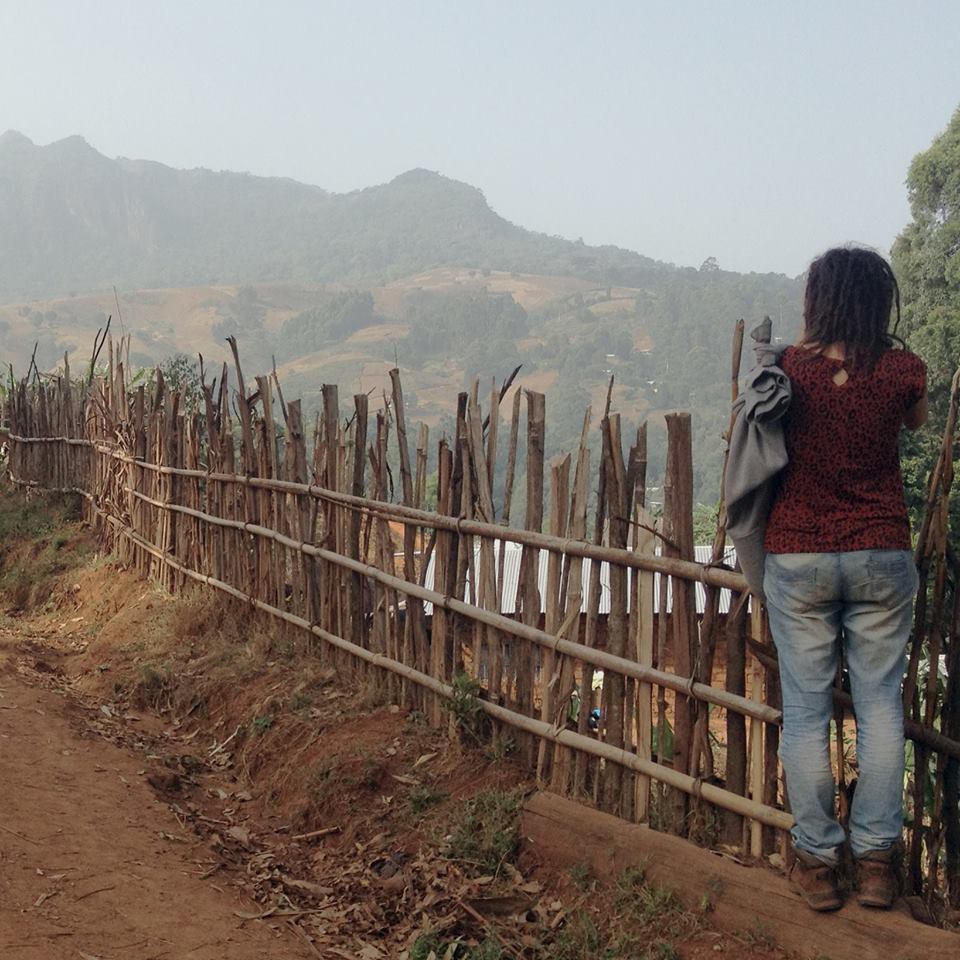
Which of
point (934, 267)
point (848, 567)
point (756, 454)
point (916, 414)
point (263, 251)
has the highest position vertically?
point (263, 251)

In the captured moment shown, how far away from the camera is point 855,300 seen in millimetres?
2838

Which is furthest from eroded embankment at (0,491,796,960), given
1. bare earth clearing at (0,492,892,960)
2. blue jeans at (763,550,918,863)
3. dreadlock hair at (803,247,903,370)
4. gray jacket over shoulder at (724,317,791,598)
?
dreadlock hair at (803,247,903,370)

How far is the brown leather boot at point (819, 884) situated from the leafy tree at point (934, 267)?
11849 mm

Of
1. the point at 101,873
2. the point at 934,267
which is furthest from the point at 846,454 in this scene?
the point at 934,267

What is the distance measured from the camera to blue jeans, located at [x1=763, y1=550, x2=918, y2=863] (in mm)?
2797

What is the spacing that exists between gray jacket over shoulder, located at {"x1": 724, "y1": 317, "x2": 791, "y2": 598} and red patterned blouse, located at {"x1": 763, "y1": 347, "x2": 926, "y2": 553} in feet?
0.20

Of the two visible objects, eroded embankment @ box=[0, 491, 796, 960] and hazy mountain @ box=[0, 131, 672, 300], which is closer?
eroded embankment @ box=[0, 491, 796, 960]

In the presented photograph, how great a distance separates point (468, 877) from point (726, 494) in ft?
5.21

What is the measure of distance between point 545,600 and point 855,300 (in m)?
1.62

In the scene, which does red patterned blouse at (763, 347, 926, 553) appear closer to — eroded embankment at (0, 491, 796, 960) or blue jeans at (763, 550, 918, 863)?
blue jeans at (763, 550, 918, 863)

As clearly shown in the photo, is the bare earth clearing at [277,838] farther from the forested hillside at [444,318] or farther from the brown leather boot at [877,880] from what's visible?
the forested hillside at [444,318]

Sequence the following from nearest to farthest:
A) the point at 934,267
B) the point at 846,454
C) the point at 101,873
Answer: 1. the point at 846,454
2. the point at 101,873
3. the point at 934,267

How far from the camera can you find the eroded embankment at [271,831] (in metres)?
3.29

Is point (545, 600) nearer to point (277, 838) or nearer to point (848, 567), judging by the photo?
point (848, 567)
